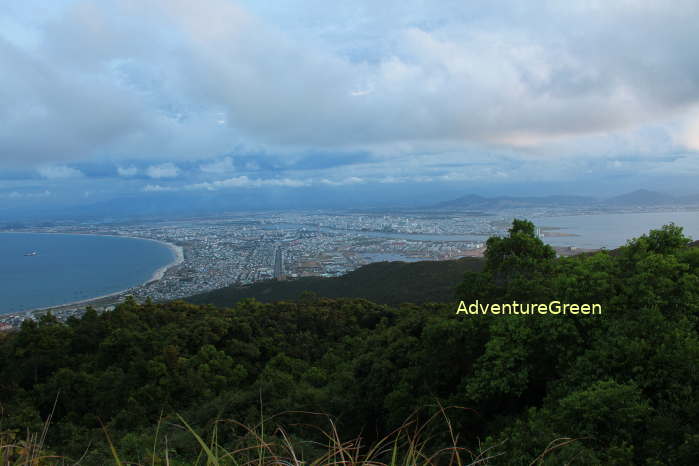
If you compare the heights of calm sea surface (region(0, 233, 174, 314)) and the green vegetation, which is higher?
the green vegetation

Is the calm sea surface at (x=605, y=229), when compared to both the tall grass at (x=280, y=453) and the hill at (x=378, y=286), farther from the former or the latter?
the tall grass at (x=280, y=453)

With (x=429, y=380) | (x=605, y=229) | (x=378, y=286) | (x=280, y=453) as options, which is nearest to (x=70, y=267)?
(x=378, y=286)

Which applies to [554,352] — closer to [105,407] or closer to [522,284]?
[522,284]

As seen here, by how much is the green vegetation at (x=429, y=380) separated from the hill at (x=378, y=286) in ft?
31.6

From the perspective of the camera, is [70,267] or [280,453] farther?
[70,267]

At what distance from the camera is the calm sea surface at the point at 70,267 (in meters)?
37.6

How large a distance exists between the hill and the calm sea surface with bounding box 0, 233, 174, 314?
54.0 feet

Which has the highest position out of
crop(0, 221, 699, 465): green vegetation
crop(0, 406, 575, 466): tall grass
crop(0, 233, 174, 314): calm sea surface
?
crop(0, 406, 575, 466): tall grass

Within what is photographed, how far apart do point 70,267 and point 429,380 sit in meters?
A: 56.1

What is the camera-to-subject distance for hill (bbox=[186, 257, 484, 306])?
24.0 meters

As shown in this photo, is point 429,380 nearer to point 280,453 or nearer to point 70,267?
point 280,453

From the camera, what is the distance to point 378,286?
87.6ft

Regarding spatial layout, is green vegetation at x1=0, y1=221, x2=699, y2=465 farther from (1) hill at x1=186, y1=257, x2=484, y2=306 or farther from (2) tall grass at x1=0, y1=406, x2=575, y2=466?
(1) hill at x1=186, y1=257, x2=484, y2=306

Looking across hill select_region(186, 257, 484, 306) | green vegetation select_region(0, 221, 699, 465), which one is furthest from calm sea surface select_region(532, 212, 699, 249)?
green vegetation select_region(0, 221, 699, 465)
